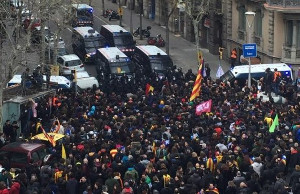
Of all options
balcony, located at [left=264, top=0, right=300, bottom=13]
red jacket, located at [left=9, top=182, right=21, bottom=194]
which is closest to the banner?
red jacket, located at [left=9, top=182, right=21, bottom=194]

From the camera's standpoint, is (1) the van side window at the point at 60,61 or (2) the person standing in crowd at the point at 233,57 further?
(2) the person standing in crowd at the point at 233,57

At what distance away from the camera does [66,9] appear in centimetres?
4781

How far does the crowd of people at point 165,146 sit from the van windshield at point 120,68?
29.7 feet

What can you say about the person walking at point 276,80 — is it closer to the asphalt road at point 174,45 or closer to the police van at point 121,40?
the asphalt road at point 174,45

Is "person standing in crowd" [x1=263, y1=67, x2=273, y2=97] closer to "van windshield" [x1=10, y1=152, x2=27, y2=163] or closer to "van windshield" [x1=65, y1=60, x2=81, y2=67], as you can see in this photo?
"van windshield" [x1=65, y1=60, x2=81, y2=67]

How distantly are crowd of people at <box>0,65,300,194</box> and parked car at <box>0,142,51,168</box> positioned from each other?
1.86 ft

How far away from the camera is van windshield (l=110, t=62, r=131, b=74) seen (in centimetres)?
4610

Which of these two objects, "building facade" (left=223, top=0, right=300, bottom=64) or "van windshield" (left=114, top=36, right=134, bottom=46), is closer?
"building facade" (left=223, top=0, right=300, bottom=64)

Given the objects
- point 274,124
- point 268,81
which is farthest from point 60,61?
point 274,124

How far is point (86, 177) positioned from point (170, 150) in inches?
152

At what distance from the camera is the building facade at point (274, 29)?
153 feet

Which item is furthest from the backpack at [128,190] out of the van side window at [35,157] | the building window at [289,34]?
the building window at [289,34]

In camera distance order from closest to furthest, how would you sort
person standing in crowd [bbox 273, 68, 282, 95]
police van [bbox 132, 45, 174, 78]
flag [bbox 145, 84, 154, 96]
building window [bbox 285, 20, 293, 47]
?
flag [bbox 145, 84, 154, 96] → person standing in crowd [bbox 273, 68, 282, 95] → police van [bbox 132, 45, 174, 78] → building window [bbox 285, 20, 293, 47]

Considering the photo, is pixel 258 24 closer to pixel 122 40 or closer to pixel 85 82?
pixel 122 40
